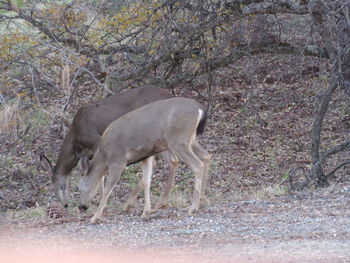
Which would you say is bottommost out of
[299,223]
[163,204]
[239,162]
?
[239,162]

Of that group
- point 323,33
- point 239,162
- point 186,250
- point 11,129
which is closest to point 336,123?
point 239,162

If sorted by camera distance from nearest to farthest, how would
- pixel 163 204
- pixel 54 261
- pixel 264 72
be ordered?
pixel 54 261 < pixel 163 204 < pixel 264 72

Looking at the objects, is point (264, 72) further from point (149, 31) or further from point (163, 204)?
point (163, 204)

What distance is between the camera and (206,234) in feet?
25.7

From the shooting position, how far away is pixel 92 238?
325 inches

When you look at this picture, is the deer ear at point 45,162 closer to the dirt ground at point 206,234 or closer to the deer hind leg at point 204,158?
the dirt ground at point 206,234

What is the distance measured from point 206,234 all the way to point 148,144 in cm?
243

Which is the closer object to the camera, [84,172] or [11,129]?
[11,129]

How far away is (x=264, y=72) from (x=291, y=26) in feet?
15.8

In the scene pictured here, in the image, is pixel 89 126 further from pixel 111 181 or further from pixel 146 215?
pixel 146 215

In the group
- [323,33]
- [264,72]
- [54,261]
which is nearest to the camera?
[54,261]

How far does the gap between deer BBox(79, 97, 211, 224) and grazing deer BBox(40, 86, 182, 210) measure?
1.58 meters

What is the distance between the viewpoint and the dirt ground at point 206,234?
22.4 feet

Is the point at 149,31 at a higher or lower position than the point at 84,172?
higher
